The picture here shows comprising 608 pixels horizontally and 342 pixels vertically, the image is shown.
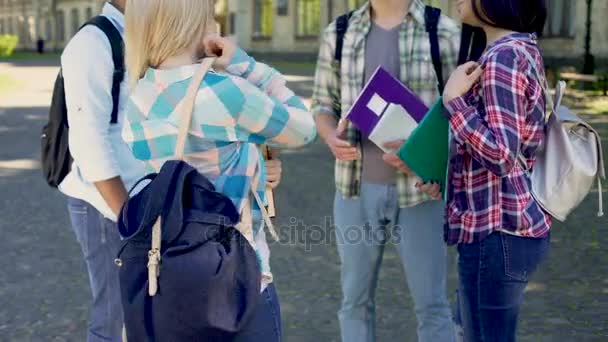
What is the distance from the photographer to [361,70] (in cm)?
335

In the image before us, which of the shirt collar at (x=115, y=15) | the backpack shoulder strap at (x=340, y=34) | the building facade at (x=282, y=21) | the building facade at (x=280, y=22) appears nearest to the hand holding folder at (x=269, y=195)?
the building facade at (x=280, y=22)

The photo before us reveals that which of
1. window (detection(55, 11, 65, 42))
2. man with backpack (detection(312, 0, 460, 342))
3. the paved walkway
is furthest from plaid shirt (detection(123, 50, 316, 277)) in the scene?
window (detection(55, 11, 65, 42))

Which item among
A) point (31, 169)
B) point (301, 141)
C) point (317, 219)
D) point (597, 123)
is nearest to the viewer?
point (301, 141)

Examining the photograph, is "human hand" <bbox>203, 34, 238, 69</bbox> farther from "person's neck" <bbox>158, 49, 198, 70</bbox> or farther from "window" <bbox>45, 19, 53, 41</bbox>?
"window" <bbox>45, 19, 53, 41</bbox>

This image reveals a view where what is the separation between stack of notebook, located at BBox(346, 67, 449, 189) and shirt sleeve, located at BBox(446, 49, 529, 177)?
458mm

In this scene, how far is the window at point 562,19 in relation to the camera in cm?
2703

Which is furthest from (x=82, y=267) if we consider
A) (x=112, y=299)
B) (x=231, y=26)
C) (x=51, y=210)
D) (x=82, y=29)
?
(x=231, y=26)

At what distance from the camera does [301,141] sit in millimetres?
2355

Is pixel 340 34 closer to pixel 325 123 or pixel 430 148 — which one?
pixel 325 123

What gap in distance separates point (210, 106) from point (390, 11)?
4.53 feet

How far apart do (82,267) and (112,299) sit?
9.93ft

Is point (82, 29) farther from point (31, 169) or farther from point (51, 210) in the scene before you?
point (31, 169)

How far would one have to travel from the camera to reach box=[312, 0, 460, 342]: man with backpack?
3.25m

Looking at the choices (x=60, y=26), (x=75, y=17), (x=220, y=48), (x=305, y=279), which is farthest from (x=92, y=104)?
(x=60, y=26)
